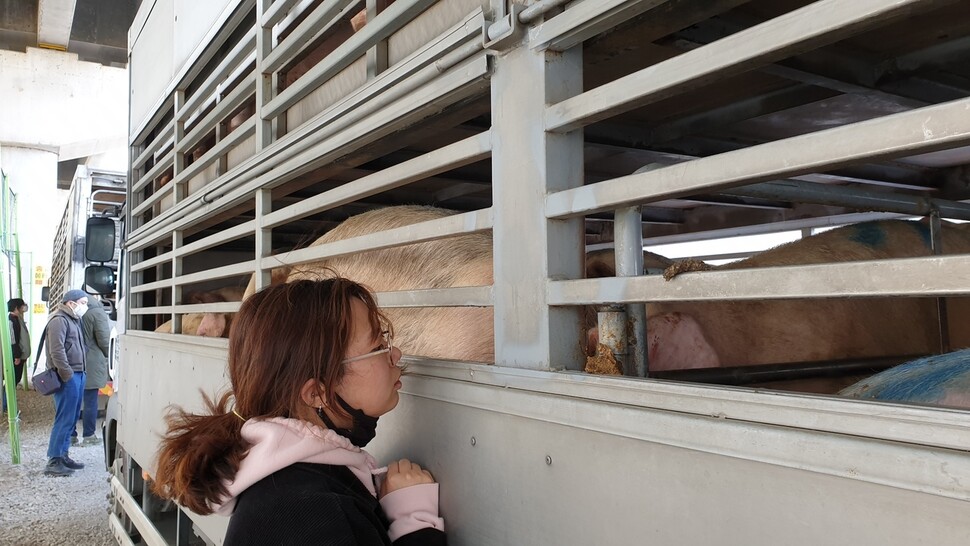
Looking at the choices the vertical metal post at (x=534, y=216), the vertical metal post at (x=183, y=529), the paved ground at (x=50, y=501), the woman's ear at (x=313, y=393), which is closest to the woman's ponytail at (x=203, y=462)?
the woman's ear at (x=313, y=393)

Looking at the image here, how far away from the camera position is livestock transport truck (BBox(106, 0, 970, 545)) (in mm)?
843

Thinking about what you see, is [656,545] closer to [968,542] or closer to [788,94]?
[968,542]

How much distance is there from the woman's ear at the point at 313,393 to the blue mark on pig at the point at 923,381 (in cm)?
115

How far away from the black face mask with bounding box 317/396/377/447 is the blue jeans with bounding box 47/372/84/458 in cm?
833

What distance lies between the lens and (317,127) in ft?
7.64

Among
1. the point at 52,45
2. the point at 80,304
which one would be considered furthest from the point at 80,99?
the point at 80,304

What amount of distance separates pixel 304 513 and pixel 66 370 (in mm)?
8876

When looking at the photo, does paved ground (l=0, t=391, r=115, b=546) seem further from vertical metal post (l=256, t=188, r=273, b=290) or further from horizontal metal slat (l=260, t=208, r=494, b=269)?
horizontal metal slat (l=260, t=208, r=494, b=269)

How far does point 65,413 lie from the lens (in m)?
8.60

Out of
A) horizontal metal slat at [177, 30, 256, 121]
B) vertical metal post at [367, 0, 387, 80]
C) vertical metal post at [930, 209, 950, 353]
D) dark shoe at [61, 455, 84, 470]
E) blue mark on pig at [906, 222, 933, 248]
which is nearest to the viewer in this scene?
vertical metal post at [367, 0, 387, 80]

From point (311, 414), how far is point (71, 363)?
8.91 meters

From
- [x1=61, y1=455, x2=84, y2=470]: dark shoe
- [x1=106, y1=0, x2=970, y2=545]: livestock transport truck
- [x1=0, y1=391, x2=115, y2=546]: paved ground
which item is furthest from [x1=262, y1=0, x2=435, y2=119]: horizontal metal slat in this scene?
[x1=61, y1=455, x2=84, y2=470]: dark shoe

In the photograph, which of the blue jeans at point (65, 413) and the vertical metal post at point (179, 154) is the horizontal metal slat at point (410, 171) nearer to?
the vertical metal post at point (179, 154)

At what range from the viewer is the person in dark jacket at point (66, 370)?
8383mm
